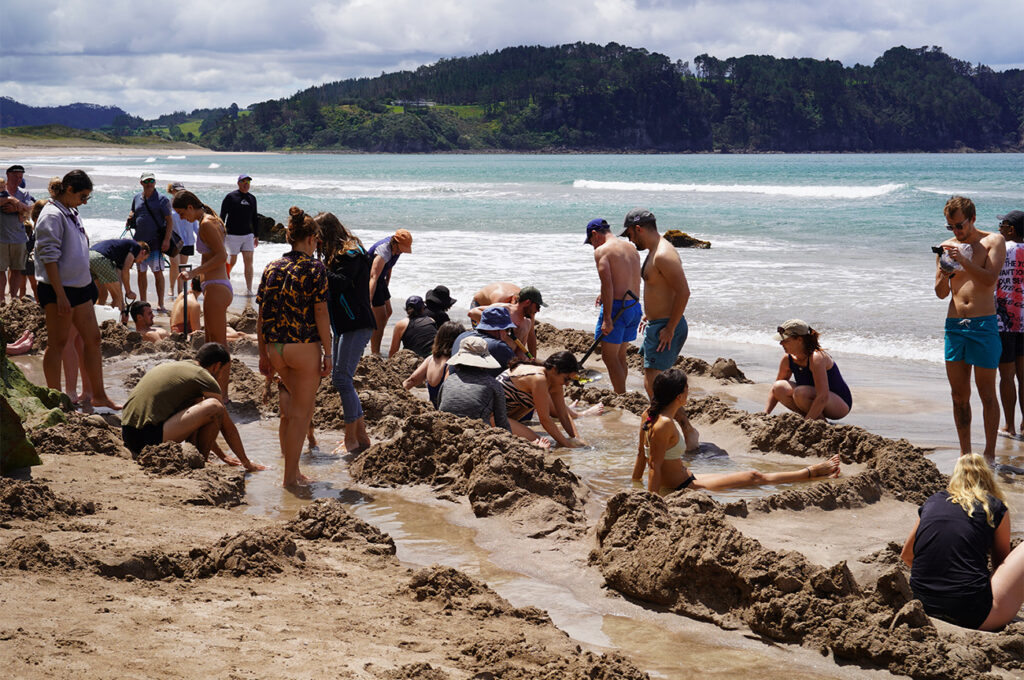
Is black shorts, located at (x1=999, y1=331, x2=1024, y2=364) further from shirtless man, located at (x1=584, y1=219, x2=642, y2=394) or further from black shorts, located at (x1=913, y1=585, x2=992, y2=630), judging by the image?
black shorts, located at (x1=913, y1=585, x2=992, y2=630)

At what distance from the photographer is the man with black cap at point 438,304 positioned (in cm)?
1036

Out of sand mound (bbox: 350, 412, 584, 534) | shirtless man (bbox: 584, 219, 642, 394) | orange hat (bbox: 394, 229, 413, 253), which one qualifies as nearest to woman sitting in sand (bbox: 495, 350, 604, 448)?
sand mound (bbox: 350, 412, 584, 534)

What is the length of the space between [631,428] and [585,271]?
32.2ft

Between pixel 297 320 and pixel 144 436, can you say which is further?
pixel 144 436

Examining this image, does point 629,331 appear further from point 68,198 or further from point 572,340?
point 68,198

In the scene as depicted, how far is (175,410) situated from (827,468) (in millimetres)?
4249

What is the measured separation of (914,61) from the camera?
17075 centimetres

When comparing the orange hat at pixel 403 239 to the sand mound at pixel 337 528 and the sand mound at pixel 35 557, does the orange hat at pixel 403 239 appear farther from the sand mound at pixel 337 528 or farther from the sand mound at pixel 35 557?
the sand mound at pixel 35 557

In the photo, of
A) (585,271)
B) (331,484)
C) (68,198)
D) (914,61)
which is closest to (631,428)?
(331,484)

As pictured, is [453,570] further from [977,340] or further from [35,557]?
[977,340]

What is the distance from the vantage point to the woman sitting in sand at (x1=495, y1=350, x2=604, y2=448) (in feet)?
24.3

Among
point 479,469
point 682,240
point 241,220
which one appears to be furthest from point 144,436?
point 682,240

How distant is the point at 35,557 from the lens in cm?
416

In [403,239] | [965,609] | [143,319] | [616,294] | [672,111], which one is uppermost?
Result: [672,111]
